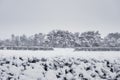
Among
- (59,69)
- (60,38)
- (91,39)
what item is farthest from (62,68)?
(60,38)

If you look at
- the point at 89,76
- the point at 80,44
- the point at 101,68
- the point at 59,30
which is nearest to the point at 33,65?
the point at 89,76

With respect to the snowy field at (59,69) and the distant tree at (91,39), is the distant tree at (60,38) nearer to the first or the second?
the distant tree at (91,39)

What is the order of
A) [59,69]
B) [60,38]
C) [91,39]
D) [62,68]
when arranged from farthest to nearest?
1. [60,38]
2. [91,39]
3. [62,68]
4. [59,69]

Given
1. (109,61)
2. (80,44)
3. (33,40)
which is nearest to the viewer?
(109,61)

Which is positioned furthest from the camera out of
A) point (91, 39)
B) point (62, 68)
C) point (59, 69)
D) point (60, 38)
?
point (60, 38)

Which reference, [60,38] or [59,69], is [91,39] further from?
[59,69]

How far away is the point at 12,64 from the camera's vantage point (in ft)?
19.0

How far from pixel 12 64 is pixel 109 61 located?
10.3ft

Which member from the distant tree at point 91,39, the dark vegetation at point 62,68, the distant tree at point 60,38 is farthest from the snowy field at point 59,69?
the distant tree at point 60,38

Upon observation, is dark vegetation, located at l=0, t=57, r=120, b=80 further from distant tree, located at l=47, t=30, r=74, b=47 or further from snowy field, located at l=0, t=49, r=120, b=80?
distant tree, located at l=47, t=30, r=74, b=47

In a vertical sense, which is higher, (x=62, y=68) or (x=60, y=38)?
(x=60, y=38)

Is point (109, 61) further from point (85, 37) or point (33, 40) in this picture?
point (33, 40)

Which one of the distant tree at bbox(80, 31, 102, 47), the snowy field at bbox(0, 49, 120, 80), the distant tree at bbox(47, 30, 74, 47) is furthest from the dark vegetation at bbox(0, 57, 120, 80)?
the distant tree at bbox(47, 30, 74, 47)

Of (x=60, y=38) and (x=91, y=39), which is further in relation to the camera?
(x=60, y=38)
